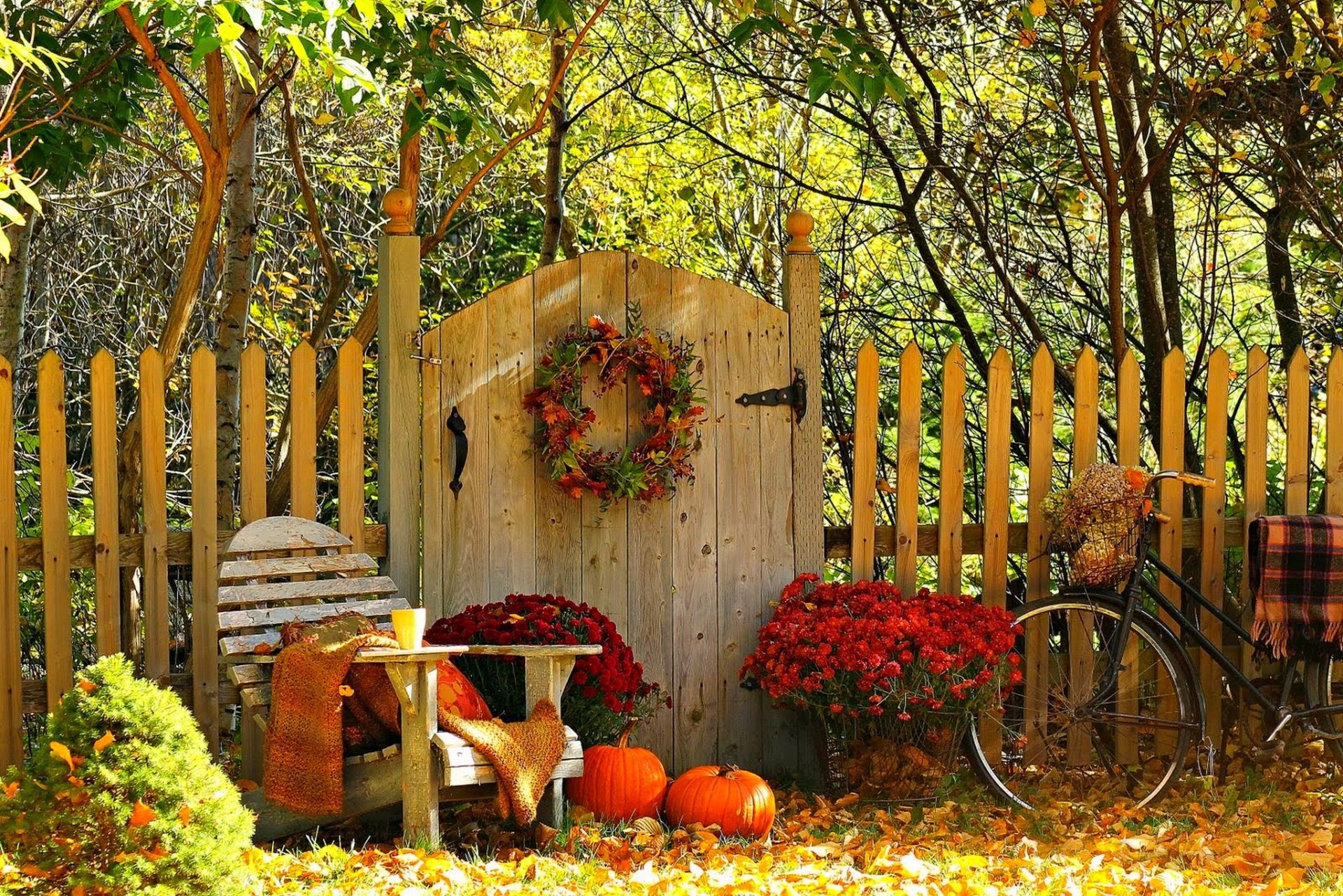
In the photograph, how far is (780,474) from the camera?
4.55m

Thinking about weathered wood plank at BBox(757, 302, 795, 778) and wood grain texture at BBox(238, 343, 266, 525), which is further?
weathered wood plank at BBox(757, 302, 795, 778)

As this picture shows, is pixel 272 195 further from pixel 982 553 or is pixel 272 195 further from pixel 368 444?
pixel 982 553

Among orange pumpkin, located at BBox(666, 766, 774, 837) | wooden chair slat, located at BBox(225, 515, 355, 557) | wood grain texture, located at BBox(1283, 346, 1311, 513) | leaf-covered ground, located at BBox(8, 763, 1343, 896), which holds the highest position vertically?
wood grain texture, located at BBox(1283, 346, 1311, 513)

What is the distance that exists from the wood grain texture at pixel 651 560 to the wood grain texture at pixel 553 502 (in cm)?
19

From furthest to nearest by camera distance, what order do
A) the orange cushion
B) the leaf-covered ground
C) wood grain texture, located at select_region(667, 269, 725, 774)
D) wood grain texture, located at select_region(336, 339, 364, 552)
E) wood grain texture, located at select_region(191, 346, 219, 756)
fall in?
1. wood grain texture, located at select_region(667, 269, 725, 774)
2. wood grain texture, located at select_region(336, 339, 364, 552)
3. wood grain texture, located at select_region(191, 346, 219, 756)
4. the orange cushion
5. the leaf-covered ground

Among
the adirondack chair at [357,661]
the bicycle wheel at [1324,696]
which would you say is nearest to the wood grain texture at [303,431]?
the adirondack chair at [357,661]

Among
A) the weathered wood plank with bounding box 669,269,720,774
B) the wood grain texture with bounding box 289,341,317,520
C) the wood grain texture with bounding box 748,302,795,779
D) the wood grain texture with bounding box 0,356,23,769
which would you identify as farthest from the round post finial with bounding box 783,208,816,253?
the wood grain texture with bounding box 0,356,23,769

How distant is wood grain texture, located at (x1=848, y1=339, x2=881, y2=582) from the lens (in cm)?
445

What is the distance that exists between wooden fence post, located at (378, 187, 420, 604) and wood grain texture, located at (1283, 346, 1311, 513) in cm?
287

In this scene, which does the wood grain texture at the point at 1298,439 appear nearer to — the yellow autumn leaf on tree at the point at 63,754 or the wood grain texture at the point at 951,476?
the wood grain texture at the point at 951,476

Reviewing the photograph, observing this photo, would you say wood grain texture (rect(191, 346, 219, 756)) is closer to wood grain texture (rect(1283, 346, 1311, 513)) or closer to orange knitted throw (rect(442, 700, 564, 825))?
orange knitted throw (rect(442, 700, 564, 825))

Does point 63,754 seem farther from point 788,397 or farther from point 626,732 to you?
point 788,397

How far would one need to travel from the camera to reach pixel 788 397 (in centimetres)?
455

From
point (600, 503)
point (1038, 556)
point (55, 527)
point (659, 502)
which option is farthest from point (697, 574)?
point (55, 527)
